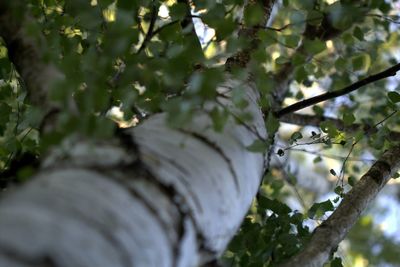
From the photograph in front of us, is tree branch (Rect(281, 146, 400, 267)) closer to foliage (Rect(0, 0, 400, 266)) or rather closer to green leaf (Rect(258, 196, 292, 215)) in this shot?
foliage (Rect(0, 0, 400, 266))

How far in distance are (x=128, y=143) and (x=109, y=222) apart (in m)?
0.19

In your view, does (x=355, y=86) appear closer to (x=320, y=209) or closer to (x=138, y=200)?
(x=320, y=209)

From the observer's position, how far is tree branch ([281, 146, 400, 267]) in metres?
1.08

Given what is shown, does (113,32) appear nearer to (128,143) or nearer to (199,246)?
(128,143)

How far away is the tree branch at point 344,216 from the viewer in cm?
108

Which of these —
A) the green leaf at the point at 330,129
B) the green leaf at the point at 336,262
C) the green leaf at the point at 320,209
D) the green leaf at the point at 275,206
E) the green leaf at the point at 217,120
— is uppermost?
the green leaf at the point at 217,120

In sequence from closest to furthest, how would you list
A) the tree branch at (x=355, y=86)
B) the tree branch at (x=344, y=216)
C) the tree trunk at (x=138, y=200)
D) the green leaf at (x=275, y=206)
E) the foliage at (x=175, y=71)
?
the tree trunk at (x=138, y=200) → the foliage at (x=175, y=71) → the tree branch at (x=344, y=216) → the tree branch at (x=355, y=86) → the green leaf at (x=275, y=206)

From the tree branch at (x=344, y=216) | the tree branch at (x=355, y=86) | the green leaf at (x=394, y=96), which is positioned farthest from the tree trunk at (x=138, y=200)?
the green leaf at (x=394, y=96)

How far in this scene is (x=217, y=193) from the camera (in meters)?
0.74

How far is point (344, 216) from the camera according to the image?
48.6 inches

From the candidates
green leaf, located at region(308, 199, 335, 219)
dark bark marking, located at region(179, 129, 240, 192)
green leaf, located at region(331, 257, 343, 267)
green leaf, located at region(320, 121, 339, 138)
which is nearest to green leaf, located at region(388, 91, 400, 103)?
green leaf, located at region(320, 121, 339, 138)

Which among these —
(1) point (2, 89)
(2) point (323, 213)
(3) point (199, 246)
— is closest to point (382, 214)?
(2) point (323, 213)

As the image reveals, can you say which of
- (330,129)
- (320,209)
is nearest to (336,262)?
(320,209)

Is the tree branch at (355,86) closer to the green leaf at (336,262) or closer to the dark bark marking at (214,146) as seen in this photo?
the green leaf at (336,262)
